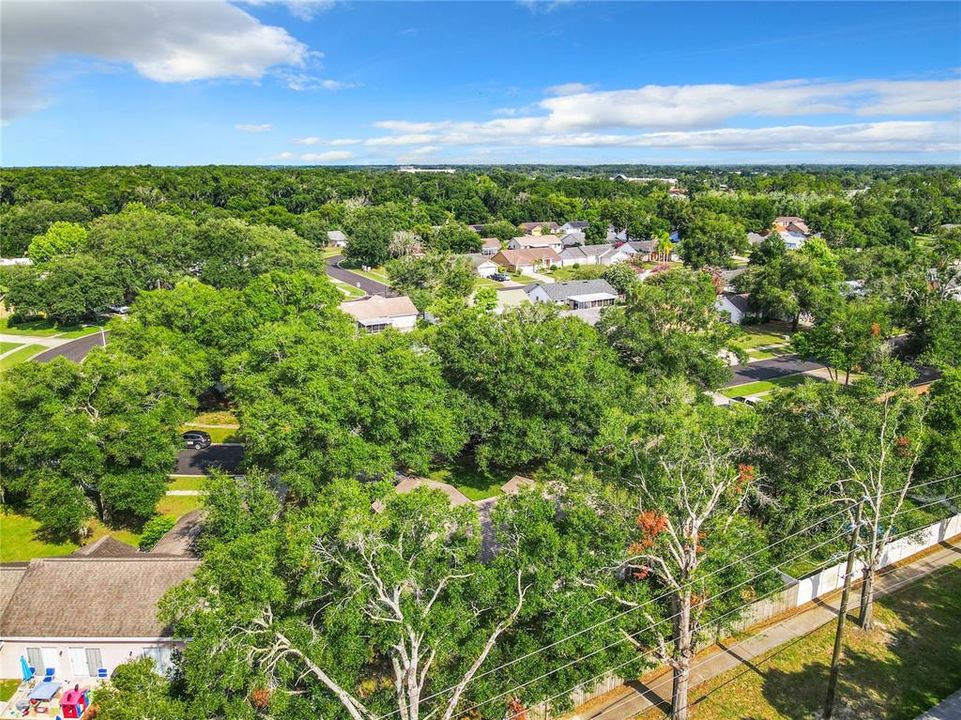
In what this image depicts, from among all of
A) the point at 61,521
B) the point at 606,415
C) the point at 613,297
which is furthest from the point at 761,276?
the point at 61,521

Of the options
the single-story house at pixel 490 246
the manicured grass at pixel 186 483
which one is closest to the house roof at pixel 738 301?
the single-story house at pixel 490 246

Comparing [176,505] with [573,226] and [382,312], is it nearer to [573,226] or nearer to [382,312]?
[382,312]

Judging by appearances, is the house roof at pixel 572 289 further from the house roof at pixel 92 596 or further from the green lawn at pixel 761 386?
the house roof at pixel 92 596

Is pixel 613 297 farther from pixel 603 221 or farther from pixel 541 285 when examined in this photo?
pixel 603 221

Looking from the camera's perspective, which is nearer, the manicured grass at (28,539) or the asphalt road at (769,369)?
the manicured grass at (28,539)

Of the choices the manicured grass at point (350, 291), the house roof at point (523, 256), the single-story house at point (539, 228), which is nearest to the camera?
the manicured grass at point (350, 291)
